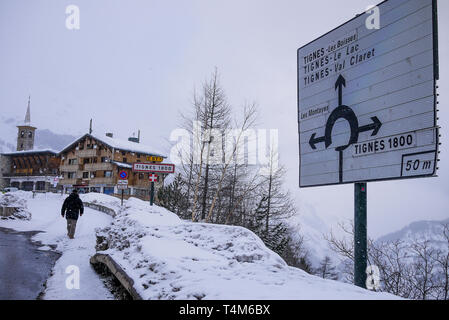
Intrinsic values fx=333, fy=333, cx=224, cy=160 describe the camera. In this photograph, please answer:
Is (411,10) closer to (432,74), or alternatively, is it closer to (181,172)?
(432,74)

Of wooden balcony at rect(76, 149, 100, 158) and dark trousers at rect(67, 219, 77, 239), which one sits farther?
wooden balcony at rect(76, 149, 100, 158)

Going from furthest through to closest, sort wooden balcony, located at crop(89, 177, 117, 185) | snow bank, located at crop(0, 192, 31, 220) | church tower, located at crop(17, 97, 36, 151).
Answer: church tower, located at crop(17, 97, 36, 151) < wooden balcony, located at crop(89, 177, 117, 185) < snow bank, located at crop(0, 192, 31, 220)

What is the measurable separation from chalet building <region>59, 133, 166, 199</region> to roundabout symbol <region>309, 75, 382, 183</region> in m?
49.5

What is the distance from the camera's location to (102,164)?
55125 millimetres

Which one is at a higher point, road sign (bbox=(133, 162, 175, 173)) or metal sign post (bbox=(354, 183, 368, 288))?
road sign (bbox=(133, 162, 175, 173))

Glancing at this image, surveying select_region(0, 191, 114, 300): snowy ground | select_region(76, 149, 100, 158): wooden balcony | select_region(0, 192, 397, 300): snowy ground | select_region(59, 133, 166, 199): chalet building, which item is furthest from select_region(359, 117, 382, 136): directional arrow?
select_region(76, 149, 100, 158): wooden balcony

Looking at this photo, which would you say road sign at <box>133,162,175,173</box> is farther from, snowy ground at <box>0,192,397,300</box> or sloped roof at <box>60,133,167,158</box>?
sloped roof at <box>60,133,167,158</box>

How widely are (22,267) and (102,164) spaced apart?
50.2m

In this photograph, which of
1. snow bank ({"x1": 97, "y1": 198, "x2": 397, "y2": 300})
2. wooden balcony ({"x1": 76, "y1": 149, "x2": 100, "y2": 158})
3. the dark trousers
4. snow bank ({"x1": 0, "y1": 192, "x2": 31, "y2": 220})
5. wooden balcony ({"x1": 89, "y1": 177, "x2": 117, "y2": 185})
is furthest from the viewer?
wooden balcony ({"x1": 76, "y1": 149, "x2": 100, "y2": 158})

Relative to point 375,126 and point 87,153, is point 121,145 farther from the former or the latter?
point 375,126

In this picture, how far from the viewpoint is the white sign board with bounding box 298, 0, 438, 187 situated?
4806 mm

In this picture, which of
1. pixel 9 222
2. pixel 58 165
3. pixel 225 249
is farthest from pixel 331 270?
pixel 58 165

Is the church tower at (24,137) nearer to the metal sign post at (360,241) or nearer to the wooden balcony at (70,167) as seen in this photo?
the wooden balcony at (70,167)

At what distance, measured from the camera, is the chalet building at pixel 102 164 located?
54.1m
